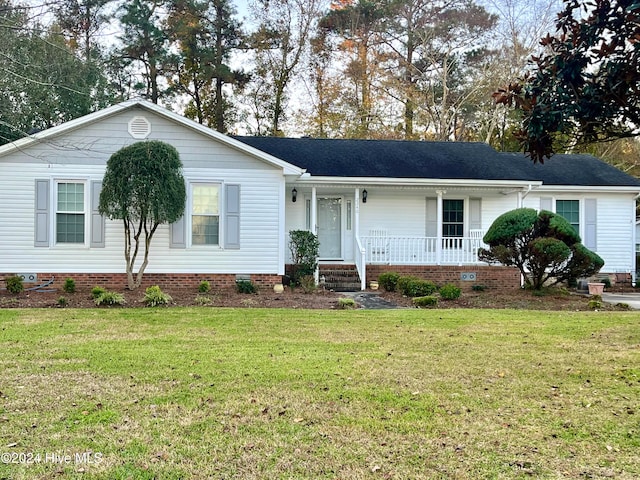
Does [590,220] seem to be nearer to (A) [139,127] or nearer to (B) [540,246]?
(B) [540,246]

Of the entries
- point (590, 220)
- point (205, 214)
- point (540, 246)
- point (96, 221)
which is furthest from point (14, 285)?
point (590, 220)

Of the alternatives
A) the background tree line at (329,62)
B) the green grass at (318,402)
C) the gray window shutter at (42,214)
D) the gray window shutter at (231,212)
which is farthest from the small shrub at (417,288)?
the background tree line at (329,62)

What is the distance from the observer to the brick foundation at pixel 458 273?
47.9 feet

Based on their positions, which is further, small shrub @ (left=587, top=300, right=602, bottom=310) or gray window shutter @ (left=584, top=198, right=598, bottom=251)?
gray window shutter @ (left=584, top=198, right=598, bottom=251)

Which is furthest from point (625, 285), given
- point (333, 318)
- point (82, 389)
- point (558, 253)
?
point (82, 389)

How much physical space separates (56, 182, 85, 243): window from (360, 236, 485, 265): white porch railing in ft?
24.0

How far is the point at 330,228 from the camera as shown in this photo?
15719mm

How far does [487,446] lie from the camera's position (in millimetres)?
3396

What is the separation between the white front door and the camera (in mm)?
15641

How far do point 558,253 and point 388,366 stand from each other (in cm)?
706

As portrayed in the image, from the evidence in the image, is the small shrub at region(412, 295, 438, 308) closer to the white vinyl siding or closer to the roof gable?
the white vinyl siding

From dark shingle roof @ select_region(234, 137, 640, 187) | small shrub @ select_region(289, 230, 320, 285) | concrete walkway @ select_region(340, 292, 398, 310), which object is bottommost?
concrete walkway @ select_region(340, 292, 398, 310)

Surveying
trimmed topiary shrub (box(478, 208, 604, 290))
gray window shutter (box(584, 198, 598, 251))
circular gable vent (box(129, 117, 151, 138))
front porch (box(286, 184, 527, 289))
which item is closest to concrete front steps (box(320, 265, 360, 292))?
front porch (box(286, 184, 527, 289))

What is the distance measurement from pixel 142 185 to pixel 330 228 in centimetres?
611
